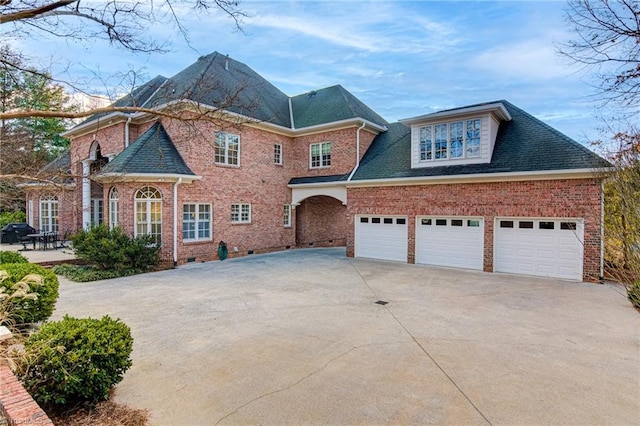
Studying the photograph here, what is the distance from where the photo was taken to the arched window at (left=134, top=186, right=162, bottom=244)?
13047 mm

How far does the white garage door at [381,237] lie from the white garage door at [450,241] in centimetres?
74

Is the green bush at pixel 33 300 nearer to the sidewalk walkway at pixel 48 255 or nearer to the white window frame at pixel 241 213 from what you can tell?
the sidewalk walkway at pixel 48 255

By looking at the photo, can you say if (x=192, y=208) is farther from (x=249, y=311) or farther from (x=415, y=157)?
(x=415, y=157)

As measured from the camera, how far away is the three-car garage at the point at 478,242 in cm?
1082

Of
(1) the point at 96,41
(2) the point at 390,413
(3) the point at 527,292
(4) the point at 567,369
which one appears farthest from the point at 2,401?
(3) the point at 527,292

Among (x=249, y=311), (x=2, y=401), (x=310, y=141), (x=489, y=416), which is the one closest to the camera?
(x=2, y=401)

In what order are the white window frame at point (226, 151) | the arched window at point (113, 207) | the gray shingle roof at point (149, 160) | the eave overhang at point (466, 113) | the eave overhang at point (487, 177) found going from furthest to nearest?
the white window frame at point (226, 151) < the arched window at point (113, 207) < the gray shingle roof at point (149, 160) < the eave overhang at point (466, 113) < the eave overhang at point (487, 177)

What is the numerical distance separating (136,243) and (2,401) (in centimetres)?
982

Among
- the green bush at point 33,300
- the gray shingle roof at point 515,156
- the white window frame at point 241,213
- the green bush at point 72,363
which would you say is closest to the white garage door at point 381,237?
the gray shingle roof at point 515,156

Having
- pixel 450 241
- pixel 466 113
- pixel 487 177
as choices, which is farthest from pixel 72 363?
pixel 466 113

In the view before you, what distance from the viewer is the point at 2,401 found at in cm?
301

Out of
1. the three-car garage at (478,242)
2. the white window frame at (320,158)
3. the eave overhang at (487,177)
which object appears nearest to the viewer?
the eave overhang at (487,177)

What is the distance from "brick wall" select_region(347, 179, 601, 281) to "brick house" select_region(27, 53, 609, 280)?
0.04 metres

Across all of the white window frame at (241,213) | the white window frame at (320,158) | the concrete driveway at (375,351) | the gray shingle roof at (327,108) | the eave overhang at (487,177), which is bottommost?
the concrete driveway at (375,351)
